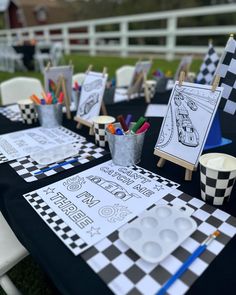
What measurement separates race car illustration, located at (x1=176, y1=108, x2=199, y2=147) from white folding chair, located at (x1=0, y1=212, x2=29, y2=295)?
569mm

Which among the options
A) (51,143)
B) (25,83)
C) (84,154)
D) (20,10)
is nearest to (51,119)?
(51,143)

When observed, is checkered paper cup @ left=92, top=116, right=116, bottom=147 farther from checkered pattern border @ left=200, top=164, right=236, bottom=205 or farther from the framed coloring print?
checkered pattern border @ left=200, top=164, right=236, bottom=205

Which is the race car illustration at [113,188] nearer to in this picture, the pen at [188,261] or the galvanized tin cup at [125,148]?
the galvanized tin cup at [125,148]

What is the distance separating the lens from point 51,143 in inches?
38.0

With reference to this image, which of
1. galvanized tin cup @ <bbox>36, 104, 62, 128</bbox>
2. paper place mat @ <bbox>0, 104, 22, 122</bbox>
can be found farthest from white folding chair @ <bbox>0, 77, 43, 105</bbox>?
galvanized tin cup @ <bbox>36, 104, 62, 128</bbox>

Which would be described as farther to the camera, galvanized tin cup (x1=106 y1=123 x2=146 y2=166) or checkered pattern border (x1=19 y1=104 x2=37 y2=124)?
checkered pattern border (x1=19 y1=104 x2=37 y2=124)

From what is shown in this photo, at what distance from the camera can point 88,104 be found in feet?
3.56

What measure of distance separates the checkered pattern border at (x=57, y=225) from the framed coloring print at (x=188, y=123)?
1.16ft

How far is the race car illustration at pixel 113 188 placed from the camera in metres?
0.64

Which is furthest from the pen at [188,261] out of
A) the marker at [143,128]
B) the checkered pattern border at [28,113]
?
the checkered pattern border at [28,113]

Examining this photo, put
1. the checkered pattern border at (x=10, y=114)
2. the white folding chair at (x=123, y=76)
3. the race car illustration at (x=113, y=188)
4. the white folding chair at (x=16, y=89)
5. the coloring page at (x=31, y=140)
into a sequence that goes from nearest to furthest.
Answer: the race car illustration at (x=113, y=188) < the coloring page at (x=31, y=140) < the checkered pattern border at (x=10, y=114) < the white folding chair at (x=16, y=89) < the white folding chair at (x=123, y=76)

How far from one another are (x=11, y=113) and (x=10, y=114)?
0.02 meters

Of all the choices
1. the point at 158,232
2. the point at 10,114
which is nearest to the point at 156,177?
the point at 158,232

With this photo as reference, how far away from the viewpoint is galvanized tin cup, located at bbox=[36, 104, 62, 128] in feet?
3.50
